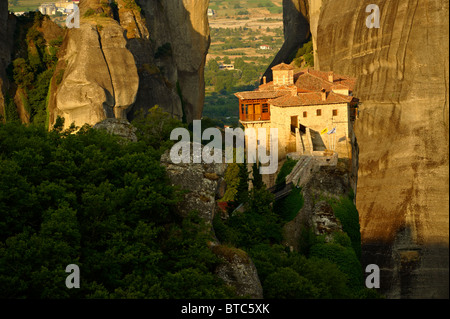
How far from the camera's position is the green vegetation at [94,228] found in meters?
34.8

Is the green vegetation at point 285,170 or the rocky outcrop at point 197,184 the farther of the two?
the green vegetation at point 285,170

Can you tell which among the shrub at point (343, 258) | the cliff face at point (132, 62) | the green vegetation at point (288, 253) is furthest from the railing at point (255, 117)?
the cliff face at point (132, 62)

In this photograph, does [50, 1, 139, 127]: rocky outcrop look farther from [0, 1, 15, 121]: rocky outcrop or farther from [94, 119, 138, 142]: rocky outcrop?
[94, 119, 138, 142]: rocky outcrop

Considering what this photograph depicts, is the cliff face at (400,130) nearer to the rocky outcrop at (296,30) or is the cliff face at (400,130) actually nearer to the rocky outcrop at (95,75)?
the rocky outcrop at (296,30)

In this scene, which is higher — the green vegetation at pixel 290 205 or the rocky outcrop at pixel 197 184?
the rocky outcrop at pixel 197 184

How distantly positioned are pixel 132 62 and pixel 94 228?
2338 inches

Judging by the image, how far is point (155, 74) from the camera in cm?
10562

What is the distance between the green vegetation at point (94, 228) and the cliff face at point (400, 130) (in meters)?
→ 35.2

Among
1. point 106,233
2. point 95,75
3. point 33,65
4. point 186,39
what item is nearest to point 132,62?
point 95,75

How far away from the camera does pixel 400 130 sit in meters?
90.9

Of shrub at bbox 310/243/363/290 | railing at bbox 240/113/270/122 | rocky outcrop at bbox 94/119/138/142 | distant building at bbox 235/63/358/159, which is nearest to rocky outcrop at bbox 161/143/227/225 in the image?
rocky outcrop at bbox 94/119/138/142
